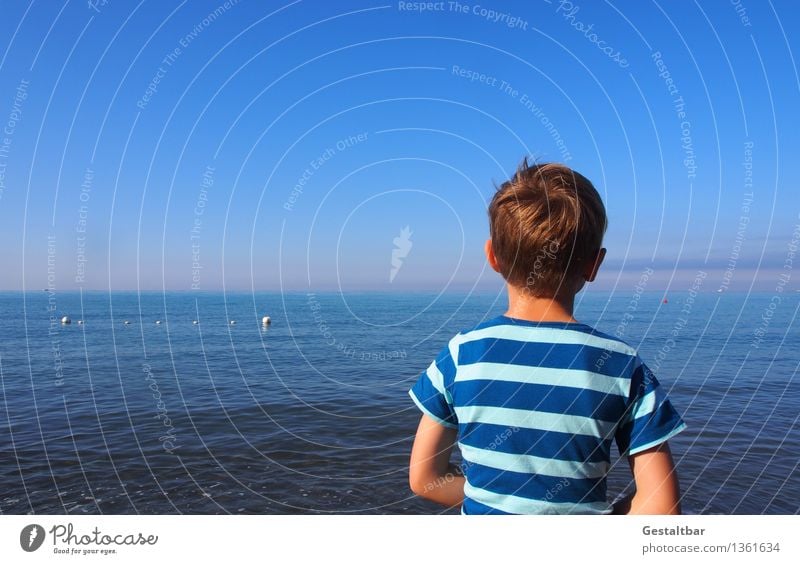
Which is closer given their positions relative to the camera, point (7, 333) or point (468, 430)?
point (468, 430)

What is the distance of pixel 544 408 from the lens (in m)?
2.02

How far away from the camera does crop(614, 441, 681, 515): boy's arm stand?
2.03m

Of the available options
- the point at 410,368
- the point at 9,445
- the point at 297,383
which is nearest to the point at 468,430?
the point at 9,445

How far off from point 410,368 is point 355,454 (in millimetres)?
10926

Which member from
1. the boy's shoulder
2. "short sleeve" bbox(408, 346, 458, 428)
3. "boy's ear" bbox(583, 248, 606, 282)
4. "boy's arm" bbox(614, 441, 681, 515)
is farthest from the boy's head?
"boy's arm" bbox(614, 441, 681, 515)

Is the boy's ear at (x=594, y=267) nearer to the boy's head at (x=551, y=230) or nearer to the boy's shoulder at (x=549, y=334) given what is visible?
the boy's head at (x=551, y=230)

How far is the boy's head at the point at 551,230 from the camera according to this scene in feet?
6.88

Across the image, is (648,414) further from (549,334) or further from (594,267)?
(594,267)

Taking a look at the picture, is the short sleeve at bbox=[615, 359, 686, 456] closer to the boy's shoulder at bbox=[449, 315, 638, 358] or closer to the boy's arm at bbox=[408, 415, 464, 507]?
the boy's shoulder at bbox=[449, 315, 638, 358]

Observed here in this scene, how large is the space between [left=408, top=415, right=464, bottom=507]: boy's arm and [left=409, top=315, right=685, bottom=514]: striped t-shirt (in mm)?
98

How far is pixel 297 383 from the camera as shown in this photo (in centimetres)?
1922
